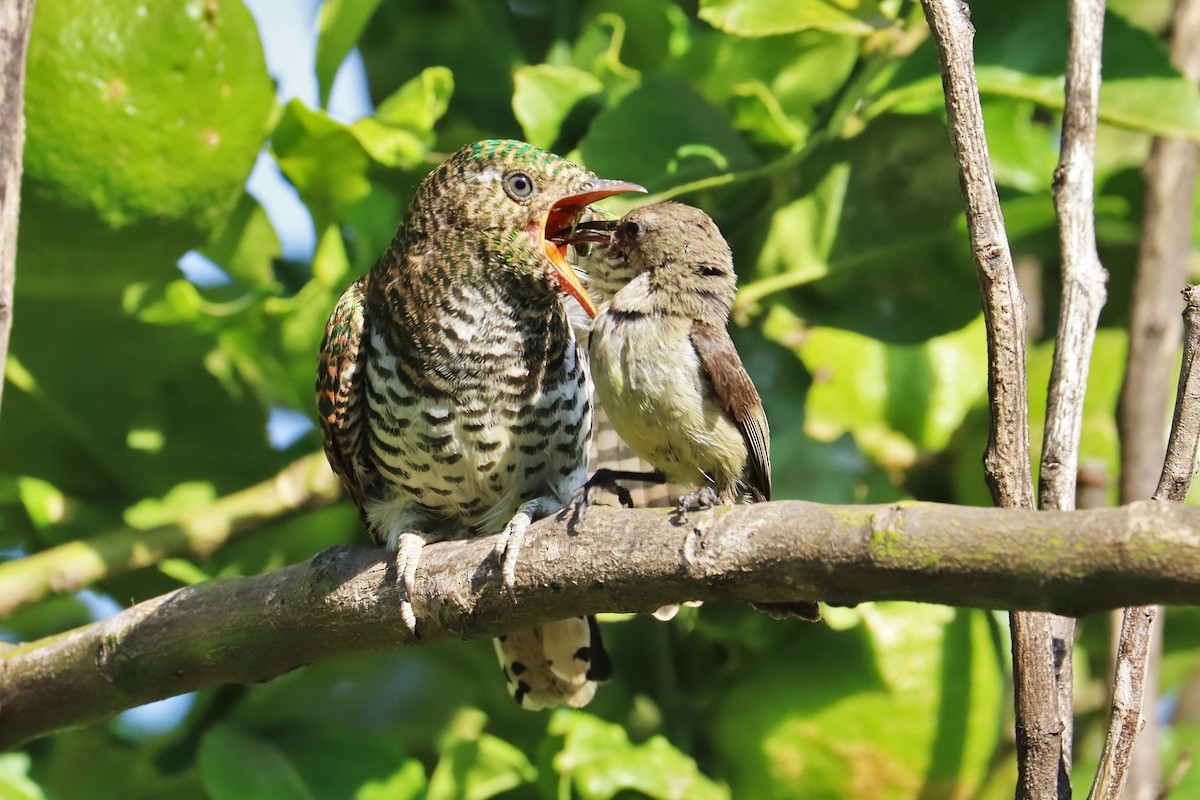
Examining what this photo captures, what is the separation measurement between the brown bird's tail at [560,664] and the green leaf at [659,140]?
29.1 inches

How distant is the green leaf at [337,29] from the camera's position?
2.30m

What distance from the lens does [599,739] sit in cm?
214

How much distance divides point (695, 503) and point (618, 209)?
3.00ft

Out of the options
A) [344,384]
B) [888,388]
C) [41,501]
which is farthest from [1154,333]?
[41,501]

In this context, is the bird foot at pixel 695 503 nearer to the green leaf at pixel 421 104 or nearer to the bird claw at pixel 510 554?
the bird claw at pixel 510 554

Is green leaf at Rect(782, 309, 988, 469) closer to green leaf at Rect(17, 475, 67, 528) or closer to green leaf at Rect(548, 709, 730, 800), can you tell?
green leaf at Rect(548, 709, 730, 800)

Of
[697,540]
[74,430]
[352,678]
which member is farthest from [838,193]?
[74,430]

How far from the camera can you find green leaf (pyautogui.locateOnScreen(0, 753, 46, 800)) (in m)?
2.16

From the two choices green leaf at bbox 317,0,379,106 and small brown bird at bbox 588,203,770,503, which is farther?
green leaf at bbox 317,0,379,106

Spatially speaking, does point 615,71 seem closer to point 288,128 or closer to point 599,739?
point 288,128

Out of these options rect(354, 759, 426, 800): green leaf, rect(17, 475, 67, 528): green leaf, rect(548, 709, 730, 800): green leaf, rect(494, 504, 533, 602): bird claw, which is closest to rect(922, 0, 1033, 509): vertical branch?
rect(494, 504, 533, 602): bird claw

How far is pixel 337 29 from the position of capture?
232 cm

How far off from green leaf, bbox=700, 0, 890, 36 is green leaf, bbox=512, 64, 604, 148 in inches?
10.4

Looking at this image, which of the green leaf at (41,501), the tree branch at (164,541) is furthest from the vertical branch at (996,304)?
the green leaf at (41,501)
